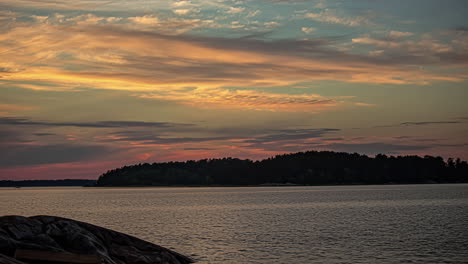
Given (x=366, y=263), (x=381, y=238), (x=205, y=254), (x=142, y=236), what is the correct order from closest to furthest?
(x=366, y=263)
(x=205, y=254)
(x=381, y=238)
(x=142, y=236)

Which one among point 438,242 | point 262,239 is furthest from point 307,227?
point 438,242

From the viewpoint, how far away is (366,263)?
35.5 m

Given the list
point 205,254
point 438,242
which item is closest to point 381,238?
point 438,242

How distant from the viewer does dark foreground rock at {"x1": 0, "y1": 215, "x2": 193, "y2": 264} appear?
26547 millimetres

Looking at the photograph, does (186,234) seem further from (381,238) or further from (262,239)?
(381,238)

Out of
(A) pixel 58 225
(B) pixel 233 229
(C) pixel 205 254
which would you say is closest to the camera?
(A) pixel 58 225

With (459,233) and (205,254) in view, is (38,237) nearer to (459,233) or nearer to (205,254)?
(205,254)

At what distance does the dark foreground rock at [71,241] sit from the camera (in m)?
26.5

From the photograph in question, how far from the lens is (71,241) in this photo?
28.2 m

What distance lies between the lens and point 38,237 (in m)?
27.1

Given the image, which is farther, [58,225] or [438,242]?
[438,242]

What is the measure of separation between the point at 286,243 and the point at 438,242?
13222mm

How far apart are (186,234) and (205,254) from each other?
16.8 metres

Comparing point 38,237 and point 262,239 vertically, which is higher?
point 38,237
